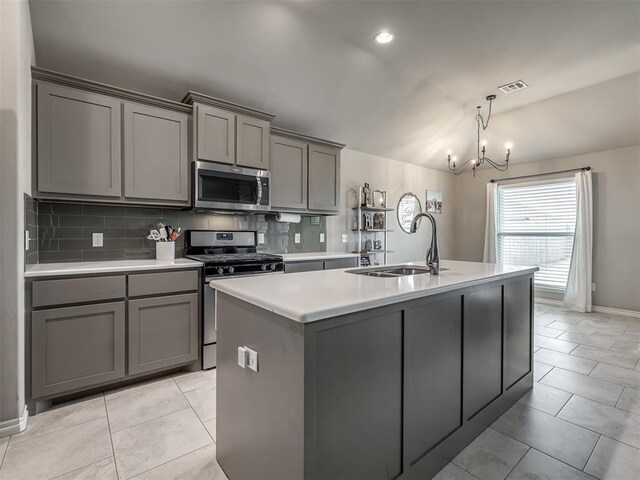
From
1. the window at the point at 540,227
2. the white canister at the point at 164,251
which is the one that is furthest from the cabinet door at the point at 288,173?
the window at the point at 540,227

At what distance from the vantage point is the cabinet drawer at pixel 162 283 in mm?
2348

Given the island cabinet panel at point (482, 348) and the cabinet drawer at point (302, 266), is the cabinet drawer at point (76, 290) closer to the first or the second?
the cabinet drawer at point (302, 266)

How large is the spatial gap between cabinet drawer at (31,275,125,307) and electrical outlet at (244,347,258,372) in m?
1.49

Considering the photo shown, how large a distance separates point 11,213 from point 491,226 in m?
6.30

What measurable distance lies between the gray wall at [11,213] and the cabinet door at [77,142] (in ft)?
1.32

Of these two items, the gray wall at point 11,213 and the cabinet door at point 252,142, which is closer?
the gray wall at point 11,213

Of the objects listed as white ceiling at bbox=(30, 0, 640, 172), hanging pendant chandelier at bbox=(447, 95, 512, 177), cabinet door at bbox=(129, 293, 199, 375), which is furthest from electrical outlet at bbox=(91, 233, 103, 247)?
hanging pendant chandelier at bbox=(447, 95, 512, 177)

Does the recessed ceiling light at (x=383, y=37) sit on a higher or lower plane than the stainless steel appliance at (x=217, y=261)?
higher

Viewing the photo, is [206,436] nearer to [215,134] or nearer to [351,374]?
[351,374]

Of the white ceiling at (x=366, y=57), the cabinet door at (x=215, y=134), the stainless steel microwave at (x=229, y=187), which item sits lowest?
the stainless steel microwave at (x=229, y=187)

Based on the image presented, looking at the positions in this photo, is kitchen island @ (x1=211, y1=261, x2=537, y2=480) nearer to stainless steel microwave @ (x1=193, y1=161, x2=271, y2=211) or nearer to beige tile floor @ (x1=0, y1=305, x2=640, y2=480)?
beige tile floor @ (x1=0, y1=305, x2=640, y2=480)

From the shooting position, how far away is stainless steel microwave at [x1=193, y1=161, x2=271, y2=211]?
2.81 metres

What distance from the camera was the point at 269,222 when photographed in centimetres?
381

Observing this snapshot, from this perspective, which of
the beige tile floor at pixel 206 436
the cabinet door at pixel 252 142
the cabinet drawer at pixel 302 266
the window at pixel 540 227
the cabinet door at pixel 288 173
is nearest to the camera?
the beige tile floor at pixel 206 436
